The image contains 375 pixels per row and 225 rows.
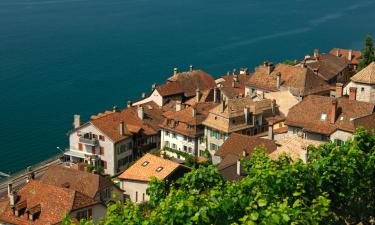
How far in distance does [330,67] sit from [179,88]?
85.5ft

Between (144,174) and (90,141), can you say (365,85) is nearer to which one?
(144,174)

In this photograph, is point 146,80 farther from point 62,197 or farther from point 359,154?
point 359,154

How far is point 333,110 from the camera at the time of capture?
233 ft

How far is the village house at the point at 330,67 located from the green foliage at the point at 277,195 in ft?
222

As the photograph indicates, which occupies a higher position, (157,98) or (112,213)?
(112,213)

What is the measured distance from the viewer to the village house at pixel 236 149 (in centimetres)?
6209

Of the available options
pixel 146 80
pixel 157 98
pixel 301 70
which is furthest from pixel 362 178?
pixel 146 80

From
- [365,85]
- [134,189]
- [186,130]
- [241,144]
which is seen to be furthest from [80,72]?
[134,189]

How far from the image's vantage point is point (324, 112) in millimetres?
73375

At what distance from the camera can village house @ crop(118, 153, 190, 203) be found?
63562 millimetres

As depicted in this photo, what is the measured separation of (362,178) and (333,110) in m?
38.8

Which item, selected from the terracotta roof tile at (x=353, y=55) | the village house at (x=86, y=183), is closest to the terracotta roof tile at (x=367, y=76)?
the terracotta roof tile at (x=353, y=55)

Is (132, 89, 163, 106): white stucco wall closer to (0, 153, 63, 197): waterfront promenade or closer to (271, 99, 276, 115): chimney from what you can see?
(0, 153, 63, 197): waterfront promenade

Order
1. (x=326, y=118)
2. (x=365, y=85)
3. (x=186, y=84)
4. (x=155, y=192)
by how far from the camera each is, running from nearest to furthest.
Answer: (x=155, y=192) < (x=326, y=118) < (x=365, y=85) < (x=186, y=84)
